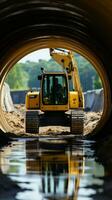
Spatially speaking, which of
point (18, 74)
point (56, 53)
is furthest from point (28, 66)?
point (56, 53)

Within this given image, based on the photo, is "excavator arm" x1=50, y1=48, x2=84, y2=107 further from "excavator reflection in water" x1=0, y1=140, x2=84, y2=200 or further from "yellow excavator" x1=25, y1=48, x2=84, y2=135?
"excavator reflection in water" x1=0, y1=140, x2=84, y2=200

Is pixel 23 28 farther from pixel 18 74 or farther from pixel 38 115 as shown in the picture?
pixel 18 74

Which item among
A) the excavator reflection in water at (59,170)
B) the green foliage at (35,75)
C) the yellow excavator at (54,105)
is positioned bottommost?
the excavator reflection in water at (59,170)

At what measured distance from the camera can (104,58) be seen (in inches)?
759

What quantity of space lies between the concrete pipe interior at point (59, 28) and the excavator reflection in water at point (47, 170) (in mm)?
3272

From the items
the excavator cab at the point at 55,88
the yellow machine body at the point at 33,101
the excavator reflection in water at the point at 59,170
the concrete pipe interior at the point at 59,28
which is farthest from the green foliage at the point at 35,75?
the excavator reflection in water at the point at 59,170

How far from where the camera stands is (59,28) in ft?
67.6

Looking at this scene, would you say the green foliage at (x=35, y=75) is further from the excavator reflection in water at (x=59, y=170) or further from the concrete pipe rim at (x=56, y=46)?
the excavator reflection in water at (x=59, y=170)

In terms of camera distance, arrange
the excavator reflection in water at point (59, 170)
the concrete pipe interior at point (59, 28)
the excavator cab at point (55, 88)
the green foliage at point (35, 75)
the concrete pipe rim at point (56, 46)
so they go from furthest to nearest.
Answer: the green foliage at point (35, 75) → the excavator cab at point (55, 88) → the concrete pipe rim at point (56, 46) → the concrete pipe interior at point (59, 28) → the excavator reflection in water at point (59, 170)

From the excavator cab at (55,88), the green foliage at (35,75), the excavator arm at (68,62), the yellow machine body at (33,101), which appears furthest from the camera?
the green foliage at (35,75)

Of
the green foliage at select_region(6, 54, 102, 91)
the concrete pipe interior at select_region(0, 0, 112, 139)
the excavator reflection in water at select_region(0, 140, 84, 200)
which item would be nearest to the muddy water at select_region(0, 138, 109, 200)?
the excavator reflection in water at select_region(0, 140, 84, 200)

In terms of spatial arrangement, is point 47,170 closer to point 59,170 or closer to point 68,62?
point 59,170

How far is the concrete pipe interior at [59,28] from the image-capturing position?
587 inches

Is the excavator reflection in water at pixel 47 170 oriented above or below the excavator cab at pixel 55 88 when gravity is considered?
below
